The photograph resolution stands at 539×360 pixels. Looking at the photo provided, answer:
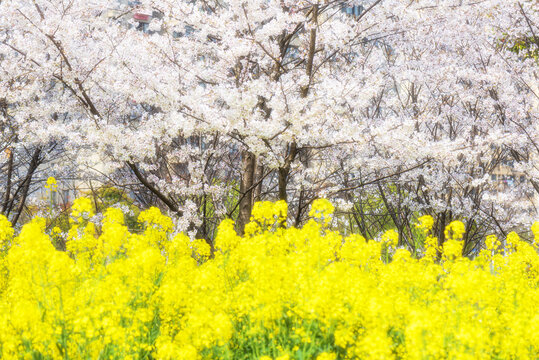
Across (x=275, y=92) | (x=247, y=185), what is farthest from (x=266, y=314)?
(x=247, y=185)

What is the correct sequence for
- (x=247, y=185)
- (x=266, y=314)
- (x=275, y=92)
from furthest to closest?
(x=247, y=185), (x=275, y=92), (x=266, y=314)

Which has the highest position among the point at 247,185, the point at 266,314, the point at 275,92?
the point at 275,92

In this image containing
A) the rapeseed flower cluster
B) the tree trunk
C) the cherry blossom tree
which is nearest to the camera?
the rapeseed flower cluster

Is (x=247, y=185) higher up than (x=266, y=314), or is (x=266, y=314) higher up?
(x=247, y=185)

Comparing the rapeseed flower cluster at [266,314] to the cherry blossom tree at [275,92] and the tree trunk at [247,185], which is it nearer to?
the cherry blossom tree at [275,92]

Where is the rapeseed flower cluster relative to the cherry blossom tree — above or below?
below

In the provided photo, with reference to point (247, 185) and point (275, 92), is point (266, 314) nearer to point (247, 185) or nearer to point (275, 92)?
point (275, 92)

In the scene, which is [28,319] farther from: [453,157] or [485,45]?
[485,45]

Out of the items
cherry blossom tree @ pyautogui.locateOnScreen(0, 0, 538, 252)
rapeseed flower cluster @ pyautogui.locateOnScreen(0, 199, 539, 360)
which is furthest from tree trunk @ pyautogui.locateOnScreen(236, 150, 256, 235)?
rapeseed flower cluster @ pyautogui.locateOnScreen(0, 199, 539, 360)

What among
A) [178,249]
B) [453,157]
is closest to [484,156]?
[453,157]

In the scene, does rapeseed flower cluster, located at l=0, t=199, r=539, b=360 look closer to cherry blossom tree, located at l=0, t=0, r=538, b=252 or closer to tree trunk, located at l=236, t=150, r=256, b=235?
cherry blossom tree, located at l=0, t=0, r=538, b=252

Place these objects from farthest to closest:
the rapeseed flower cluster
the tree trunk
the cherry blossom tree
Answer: the tree trunk < the cherry blossom tree < the rapeseed flower cluster

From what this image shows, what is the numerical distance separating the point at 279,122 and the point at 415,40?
5.38 metres

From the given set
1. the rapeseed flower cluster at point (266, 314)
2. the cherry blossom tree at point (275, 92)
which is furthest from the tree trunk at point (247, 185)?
the rapeseed flower cluster at point (266, 314)
